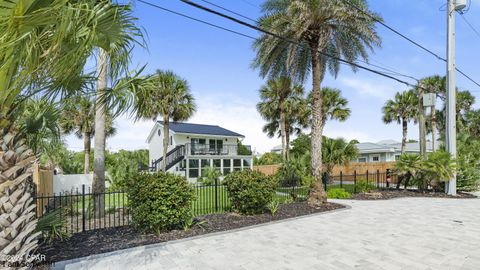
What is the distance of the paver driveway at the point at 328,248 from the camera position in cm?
496

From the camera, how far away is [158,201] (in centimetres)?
653

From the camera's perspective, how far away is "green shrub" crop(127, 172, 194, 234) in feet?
21.4

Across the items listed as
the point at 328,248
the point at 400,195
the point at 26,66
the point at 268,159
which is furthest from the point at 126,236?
the point at 268,159

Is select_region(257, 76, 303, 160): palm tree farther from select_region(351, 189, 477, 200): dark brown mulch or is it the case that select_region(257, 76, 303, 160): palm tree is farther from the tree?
the tree

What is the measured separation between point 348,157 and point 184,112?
1277 centimetres

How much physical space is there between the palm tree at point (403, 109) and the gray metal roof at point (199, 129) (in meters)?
15.5

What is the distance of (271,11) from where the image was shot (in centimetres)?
1144

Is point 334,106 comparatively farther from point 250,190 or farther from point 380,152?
point 250,190

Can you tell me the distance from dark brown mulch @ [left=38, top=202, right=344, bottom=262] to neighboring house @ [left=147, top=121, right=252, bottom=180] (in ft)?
58.1

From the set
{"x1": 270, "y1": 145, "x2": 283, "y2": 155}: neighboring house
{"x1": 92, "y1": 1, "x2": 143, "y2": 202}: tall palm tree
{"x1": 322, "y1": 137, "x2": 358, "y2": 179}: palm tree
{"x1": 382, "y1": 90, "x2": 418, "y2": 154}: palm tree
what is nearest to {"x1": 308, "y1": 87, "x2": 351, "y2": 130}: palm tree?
{"x1": 322, "y1": 137, "x2": 358, "y2": 179}: palm tree

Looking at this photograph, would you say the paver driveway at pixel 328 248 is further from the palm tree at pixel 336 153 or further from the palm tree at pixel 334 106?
the palm tree at pixel 334 106

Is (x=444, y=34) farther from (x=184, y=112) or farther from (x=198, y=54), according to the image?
(x=184, y=112)

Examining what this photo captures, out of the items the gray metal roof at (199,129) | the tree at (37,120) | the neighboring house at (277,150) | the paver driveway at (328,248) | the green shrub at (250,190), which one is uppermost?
the gray metal roof at (199,129)

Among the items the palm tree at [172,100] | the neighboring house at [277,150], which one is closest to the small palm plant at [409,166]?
the palm tree at [172,100]
